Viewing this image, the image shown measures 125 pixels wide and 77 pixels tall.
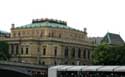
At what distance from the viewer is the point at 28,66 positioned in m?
137

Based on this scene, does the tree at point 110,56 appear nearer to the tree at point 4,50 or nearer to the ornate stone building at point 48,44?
the ornate stone building at point 48,44

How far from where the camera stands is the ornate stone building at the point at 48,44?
171375 mm

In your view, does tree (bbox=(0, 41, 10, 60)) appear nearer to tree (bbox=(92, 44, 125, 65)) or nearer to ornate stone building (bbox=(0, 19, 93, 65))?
ornate stone building (bbox=(0, 19, 93, 65))

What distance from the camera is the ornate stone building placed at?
171 metres

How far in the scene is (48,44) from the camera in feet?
561

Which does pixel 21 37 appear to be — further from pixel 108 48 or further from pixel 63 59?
pixel 108 48

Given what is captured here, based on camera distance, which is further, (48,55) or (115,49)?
(48,55)

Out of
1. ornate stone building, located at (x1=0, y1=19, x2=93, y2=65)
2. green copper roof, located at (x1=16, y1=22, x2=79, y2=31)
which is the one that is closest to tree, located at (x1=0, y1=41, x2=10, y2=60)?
ornate stone building, located at (x1=0, y1=19, x2=93, y2=65)

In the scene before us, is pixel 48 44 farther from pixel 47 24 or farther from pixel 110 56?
pixel 110 56

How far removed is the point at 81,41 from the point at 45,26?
534 inches

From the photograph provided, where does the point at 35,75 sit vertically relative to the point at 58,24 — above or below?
below

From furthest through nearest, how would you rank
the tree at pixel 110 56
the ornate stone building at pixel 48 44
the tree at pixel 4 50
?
the ornate stone building at pixel 48 44 → the tree at pixel 4 50 → the tree at pixel 110 56

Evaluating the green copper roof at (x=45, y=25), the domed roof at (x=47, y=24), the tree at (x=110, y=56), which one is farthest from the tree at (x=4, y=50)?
the tree at (x=110, y=56)

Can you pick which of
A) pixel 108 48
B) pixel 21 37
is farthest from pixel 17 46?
pixel 108 48
